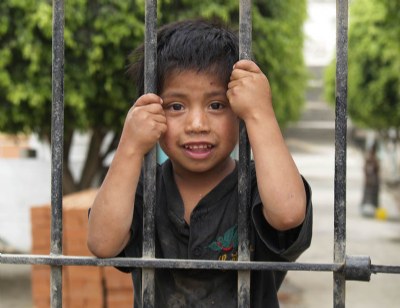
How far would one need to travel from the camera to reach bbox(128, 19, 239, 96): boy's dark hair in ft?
7.77

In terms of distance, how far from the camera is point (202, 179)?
8.02ft

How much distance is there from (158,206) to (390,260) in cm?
971

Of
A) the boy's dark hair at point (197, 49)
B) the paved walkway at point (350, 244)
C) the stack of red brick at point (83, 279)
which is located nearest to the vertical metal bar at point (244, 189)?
the boy's dark hair at point (197, 49)

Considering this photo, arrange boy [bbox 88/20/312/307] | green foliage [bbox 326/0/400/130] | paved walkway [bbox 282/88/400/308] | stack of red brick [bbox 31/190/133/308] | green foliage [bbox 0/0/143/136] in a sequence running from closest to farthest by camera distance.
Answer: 1. boy [bbox 88/20/312/307]
2. stack of red brick [bbox 31/190/133/308]
3. green foliage [bbox 0/0/143/136]
4. paved walkway [bbox 282/88/400/308]
5. green foliage [bbox 326/0/400/130]

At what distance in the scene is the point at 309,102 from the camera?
43.2 metres

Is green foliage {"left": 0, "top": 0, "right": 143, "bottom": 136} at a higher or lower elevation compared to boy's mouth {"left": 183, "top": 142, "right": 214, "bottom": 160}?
higher

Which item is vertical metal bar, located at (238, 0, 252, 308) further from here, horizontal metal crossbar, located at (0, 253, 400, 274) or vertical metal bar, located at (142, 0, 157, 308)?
vertical metal bar, located at (142, 0, 157, 308)

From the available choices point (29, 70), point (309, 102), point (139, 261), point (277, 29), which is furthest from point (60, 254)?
point (309, 102)

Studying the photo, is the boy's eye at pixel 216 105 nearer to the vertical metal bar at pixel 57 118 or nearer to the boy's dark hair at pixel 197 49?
the boy's dark hair at pixel 197 49

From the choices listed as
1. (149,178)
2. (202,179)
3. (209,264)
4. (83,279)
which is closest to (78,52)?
(83,279)

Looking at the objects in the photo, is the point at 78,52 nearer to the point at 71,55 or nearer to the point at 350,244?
the point at 71,55

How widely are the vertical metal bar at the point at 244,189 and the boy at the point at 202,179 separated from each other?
0.09ft

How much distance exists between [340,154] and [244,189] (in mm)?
234

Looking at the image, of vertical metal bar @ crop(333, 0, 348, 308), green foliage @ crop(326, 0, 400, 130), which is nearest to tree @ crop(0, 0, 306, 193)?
vertical metal bar @ crop(333, 0, 348, 308)
